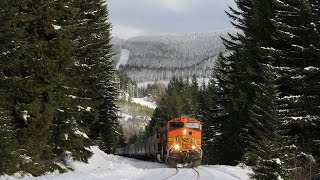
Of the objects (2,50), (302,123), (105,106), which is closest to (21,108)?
(2,50)

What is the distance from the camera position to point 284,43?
2388 cm

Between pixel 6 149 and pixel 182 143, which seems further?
pixel 182 143

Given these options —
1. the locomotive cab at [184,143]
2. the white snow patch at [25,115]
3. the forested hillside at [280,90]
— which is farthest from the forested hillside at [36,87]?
the locomotive cab at [184,143]

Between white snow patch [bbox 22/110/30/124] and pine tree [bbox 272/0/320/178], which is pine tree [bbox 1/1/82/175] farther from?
pine tree [bbox 272/0/320/178]

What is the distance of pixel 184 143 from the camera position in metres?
31.8

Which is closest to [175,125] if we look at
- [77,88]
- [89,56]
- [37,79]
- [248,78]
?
[248,78]

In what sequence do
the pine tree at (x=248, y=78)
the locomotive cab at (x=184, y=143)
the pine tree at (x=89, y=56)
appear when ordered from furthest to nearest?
the locomotive cab at (x=184, y=143) < the pine tree at (x=89, y=56) < the pine tree at (x=248, y=78)

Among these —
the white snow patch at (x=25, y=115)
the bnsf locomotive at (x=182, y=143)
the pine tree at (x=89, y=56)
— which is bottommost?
the bnsf locomotive at (x=182, y=143)

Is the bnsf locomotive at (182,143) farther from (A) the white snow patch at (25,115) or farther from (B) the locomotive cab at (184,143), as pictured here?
(A) the white snow patch at (25,115)

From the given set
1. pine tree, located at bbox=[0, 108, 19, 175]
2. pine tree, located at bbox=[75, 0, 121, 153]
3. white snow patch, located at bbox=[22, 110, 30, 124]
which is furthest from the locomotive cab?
pine tree, located at bbox=[0, 108, 19, 175]

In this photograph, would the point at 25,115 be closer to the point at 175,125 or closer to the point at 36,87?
the point at 36,87

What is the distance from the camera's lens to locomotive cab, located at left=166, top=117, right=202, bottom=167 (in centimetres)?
3088

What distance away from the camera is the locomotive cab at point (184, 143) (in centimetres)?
3088

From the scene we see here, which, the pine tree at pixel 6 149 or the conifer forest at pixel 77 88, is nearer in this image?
the pine tree at pixel 6 149
